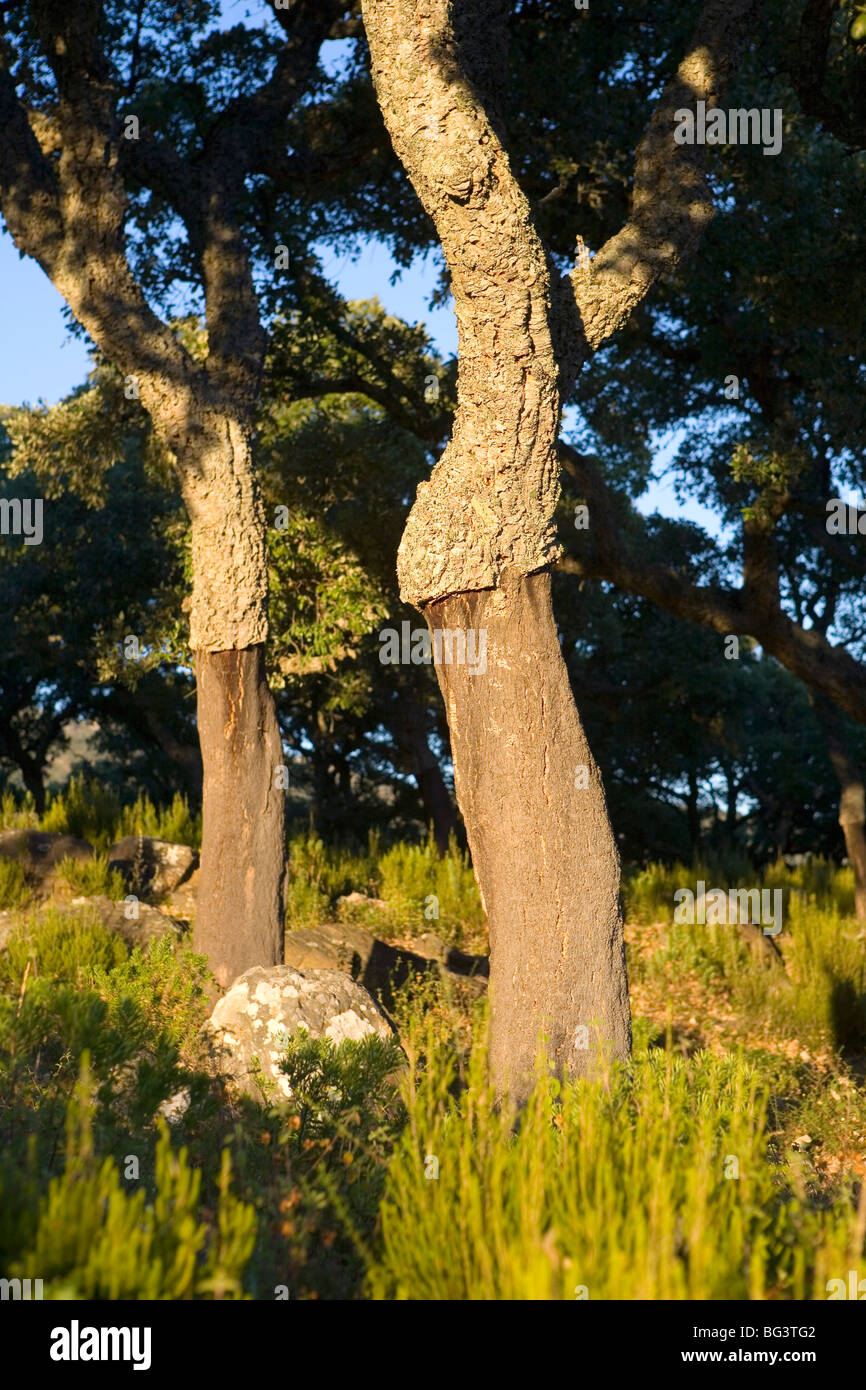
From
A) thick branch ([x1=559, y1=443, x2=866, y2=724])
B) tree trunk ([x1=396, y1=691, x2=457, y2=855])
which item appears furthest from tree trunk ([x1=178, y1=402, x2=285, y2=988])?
tree trunk ([x1=396, y1=691, x2=457, y2=855])

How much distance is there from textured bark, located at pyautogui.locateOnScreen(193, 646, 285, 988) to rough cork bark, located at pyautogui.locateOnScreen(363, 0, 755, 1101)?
2742 millimetres

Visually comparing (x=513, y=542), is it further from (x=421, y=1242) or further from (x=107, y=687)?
(x=107, y=687)

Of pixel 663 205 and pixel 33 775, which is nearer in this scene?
pixel 663 205

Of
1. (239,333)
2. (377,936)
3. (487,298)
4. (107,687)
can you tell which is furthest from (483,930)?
(107,687)

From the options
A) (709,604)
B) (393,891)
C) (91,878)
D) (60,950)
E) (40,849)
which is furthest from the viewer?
(393,891)

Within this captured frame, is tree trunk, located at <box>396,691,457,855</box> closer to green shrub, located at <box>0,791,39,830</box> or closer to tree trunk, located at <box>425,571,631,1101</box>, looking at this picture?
green shrub, located at <box>0,791,39,830</box>

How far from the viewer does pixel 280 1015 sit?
23.1ft

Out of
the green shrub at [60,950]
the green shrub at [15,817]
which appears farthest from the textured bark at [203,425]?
the green shrub at [15,817]

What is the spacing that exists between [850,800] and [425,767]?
7028 mm

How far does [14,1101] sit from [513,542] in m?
3.68

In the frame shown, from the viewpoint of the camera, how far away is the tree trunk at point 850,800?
14281mm

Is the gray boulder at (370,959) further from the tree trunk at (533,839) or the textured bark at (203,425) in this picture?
the tree trunk at (533,839)

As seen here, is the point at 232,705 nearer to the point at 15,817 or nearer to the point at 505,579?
the point at 505,579

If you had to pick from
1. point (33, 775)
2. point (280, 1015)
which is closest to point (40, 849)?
point (280, 1015)
